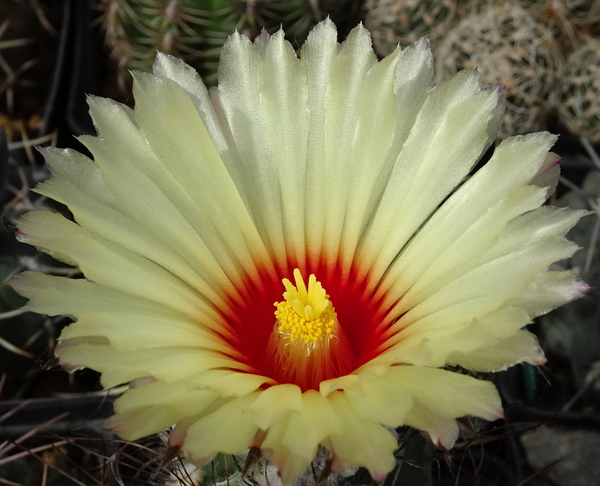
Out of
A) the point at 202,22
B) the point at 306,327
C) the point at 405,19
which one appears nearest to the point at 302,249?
the point at 306,327

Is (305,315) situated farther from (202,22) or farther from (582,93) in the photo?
(582,93)

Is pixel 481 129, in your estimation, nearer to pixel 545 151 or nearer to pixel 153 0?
pixel 545 151

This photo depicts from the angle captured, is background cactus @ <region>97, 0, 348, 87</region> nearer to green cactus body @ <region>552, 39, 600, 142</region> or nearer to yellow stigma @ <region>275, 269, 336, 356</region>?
green cactus body @ <region>552, 39, 600, 142</region>

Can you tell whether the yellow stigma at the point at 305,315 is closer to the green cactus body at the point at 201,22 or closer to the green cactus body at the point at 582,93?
the green cactus body at the point at 201,22

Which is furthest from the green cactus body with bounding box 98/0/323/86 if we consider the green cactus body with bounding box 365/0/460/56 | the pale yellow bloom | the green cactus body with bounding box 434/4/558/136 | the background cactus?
the pale yellow bloom

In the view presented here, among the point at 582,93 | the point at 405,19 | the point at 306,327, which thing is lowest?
the point at 306,327

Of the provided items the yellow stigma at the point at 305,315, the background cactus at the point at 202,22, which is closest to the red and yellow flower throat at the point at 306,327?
the yellow stigma at the point at 305,315

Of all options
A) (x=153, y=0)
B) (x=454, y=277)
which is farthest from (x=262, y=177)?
(x=153, y=0)
